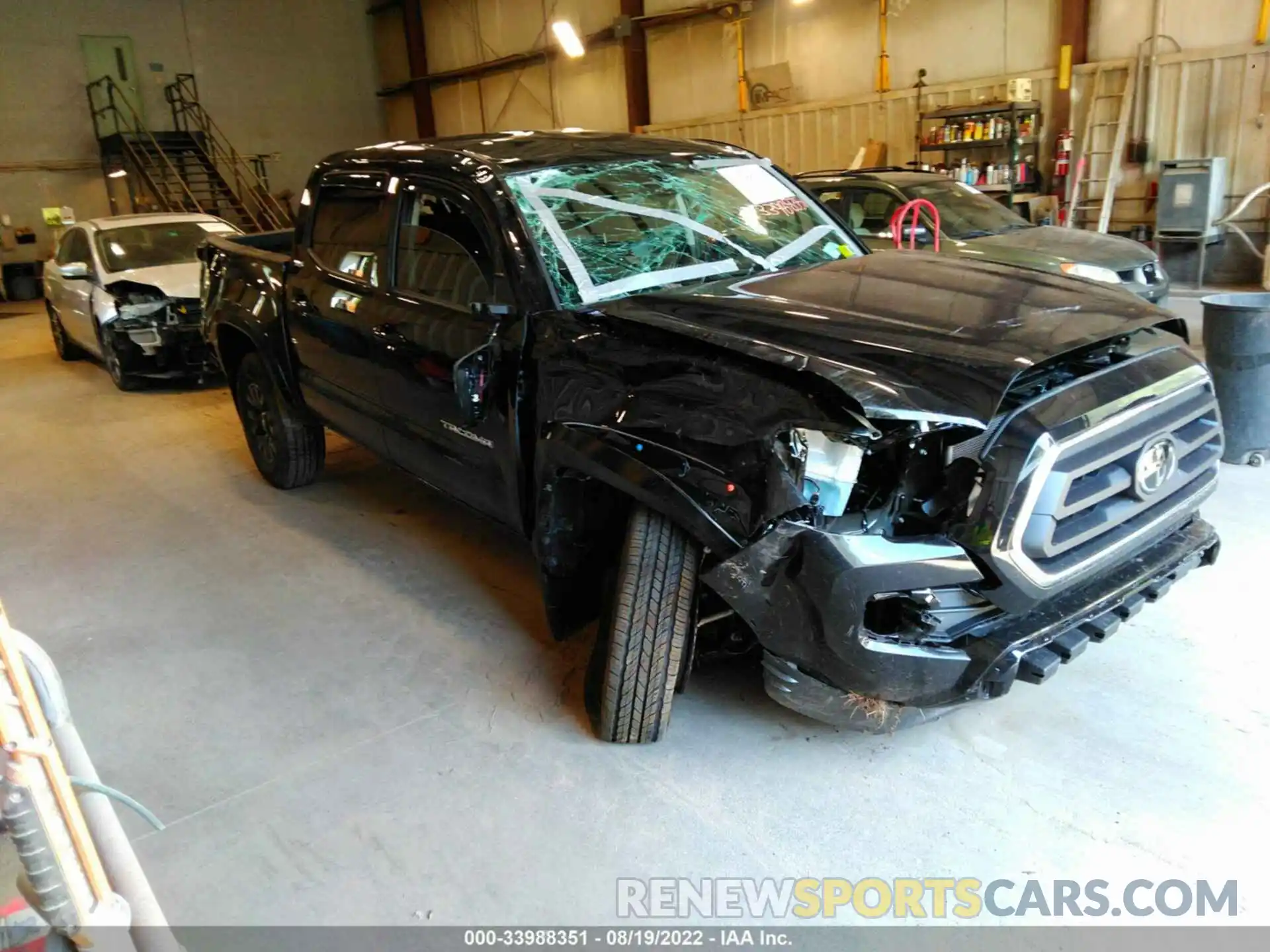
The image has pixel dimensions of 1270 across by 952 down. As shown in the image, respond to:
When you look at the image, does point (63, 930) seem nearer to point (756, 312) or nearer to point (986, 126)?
point (756, 312)

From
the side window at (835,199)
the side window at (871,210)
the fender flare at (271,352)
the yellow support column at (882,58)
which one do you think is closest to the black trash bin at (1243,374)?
the side window at (871,210)

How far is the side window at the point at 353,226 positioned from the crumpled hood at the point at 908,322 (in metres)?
1.37

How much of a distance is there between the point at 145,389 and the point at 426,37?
14.2 m

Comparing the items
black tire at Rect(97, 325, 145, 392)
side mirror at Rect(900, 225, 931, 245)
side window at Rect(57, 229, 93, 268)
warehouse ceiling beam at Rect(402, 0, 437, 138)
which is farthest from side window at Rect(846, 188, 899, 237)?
warehouse ceiling beam at Rect(402, 0, 437, 138)

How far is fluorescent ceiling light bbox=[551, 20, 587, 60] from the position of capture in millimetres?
13892

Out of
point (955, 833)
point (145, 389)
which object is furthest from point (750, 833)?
point (145, 389)

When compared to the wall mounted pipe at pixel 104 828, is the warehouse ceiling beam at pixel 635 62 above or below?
above

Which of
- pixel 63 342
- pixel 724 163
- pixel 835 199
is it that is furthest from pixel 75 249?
pixel 724 163

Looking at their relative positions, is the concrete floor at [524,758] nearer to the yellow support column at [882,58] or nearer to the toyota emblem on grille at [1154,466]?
the toyota emblem on grille at [1154,466]

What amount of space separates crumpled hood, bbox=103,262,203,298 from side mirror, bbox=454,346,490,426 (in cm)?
570

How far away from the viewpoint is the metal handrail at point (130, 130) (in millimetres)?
16828

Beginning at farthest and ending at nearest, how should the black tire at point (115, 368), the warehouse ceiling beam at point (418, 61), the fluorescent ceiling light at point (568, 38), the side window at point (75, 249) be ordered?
the warehouse ceiling beam at point (418, 61)
the fluorescent ceiling light at point (568, 38)
the side window at point (75, 249)
the black tire at point (115, 368)

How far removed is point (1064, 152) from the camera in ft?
33.1

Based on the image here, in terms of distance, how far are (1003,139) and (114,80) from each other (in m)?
16.7
